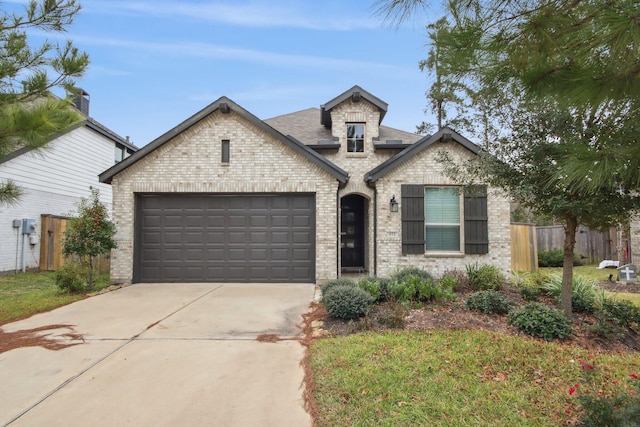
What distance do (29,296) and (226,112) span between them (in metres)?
6.55

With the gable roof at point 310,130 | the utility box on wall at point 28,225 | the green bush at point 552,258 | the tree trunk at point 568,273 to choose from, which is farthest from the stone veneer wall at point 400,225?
the utility box on wall at point 28,225

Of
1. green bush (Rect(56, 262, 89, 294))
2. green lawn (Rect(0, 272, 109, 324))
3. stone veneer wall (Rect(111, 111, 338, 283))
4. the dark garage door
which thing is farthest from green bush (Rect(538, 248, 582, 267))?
green bush (Rect(56, 262, 89, 294))

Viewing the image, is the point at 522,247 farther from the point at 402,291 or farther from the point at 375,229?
the point at 402,291

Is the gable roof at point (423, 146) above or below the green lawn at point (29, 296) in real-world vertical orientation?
above

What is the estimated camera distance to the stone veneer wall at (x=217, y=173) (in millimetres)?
9820

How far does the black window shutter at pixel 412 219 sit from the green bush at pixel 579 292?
3.35 meters

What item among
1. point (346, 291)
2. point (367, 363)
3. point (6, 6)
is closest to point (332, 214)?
point (346, 291)

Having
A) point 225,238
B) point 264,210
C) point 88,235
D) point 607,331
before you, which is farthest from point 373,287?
point 88,235

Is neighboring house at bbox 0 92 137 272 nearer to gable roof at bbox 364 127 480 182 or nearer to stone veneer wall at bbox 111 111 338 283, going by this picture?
stone veneer wall at bbox 111 111 338 283

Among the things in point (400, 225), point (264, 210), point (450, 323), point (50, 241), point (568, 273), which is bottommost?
point (450, 323)

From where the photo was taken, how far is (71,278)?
8500 mm

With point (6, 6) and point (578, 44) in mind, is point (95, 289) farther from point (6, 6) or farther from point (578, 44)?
point (578, 44)

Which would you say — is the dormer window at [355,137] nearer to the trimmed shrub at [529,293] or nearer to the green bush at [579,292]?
the trimmed shrub at [529,293]

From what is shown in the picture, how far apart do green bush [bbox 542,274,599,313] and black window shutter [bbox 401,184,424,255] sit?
335cm
